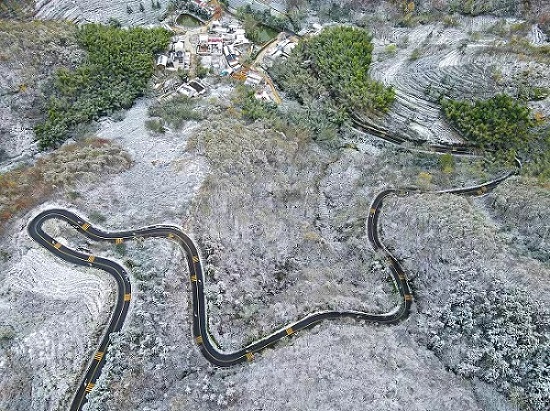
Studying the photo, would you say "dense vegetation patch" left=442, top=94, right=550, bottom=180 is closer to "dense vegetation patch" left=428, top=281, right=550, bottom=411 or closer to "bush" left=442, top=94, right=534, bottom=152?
"bush" left=442, top=94, right=534, bottom=152

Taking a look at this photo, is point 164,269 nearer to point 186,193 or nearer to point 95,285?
point 95,285

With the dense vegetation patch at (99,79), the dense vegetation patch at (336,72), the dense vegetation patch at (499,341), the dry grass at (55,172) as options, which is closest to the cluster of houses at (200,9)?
the dense vegetation patch at (99,79)

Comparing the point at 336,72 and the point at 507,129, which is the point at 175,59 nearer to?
the point at 336,72

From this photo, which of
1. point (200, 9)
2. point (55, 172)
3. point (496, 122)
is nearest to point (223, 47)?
point (200, 9)

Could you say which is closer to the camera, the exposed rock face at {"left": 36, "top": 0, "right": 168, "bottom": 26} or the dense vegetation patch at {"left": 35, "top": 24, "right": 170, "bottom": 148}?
the dense vegetation patch at {"left": 35, "top": 24, "right": 170, "bottom": 148}

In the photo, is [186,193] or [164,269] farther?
[186,193]

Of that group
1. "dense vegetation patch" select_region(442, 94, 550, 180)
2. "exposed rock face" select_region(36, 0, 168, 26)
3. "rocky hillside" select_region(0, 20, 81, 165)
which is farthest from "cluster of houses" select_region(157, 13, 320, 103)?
"dense vegetation patch" select_region(442, 94, 550, 180)

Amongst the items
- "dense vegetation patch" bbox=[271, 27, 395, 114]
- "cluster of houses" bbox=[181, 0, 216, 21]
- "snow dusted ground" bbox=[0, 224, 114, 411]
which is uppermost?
"cluster of houses" bbox=[181, 0, 216, 21]

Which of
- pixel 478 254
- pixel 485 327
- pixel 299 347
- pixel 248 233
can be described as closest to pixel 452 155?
pixel 478 254
